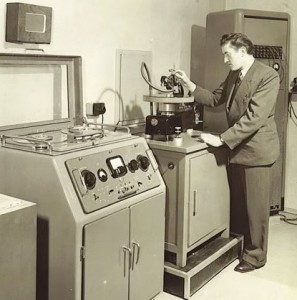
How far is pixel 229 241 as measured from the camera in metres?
3.32

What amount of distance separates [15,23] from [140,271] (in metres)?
1.44

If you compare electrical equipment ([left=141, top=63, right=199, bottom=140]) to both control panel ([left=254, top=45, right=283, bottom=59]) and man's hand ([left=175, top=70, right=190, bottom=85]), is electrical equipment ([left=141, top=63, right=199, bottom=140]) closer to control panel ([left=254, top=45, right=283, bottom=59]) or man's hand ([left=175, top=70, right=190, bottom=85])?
man's hand ([left=175, top=70, right=190, bottom=85])

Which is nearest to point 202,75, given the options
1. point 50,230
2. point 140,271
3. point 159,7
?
point 159,7

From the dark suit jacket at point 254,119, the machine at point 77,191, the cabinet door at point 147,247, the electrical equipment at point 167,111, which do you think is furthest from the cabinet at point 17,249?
the dark suit jacket at point 254,119

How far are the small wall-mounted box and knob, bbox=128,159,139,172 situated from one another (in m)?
0.83

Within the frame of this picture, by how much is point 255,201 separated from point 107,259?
130cm

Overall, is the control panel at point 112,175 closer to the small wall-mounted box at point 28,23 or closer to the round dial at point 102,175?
the round dial at point 102,175

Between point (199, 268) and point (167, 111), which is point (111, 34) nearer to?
point (167, 111)

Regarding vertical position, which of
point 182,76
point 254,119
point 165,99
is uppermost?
point 182,76

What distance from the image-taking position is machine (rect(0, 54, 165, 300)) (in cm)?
213

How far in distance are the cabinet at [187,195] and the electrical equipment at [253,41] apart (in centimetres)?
85

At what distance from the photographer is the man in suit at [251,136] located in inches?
121

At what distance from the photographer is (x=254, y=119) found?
305 centimetres

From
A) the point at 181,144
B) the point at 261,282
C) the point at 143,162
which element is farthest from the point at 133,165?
the point at 261,282
